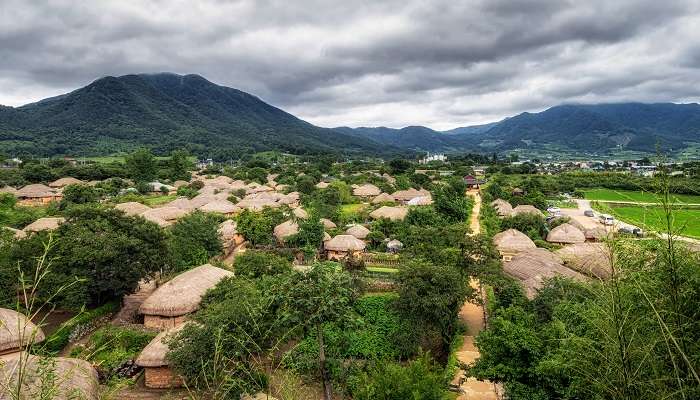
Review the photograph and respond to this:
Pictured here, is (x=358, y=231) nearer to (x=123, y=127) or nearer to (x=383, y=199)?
(x=383, y=199)

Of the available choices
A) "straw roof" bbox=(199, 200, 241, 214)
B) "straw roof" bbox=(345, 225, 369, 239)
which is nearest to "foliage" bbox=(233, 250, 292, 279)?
"straw roof" bbox=(345, 225, 369, 239)

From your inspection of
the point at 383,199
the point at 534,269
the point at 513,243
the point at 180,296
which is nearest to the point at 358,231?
the point at 513,243

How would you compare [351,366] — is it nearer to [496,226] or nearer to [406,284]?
[406,284]

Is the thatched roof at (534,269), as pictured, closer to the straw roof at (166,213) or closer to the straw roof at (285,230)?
the straw roof at (285,230)

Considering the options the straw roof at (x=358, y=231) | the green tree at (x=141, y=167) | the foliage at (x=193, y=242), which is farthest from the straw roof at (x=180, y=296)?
the green tree at (x=141, y=167)

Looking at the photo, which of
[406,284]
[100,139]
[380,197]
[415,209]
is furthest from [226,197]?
[100,139]

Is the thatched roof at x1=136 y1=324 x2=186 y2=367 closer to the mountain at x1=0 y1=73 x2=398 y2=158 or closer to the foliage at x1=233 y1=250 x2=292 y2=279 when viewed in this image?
the foliage at x1=233 y1=250 x2=292 y2=279
